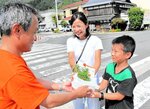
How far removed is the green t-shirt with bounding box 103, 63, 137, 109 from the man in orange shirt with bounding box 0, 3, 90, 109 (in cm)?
90

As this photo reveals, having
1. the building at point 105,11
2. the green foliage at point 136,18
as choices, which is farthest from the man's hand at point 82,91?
the building at point 105,11

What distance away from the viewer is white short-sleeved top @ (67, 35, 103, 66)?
356 cm

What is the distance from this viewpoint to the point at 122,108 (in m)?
2.79

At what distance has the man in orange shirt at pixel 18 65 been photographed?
1739 mm

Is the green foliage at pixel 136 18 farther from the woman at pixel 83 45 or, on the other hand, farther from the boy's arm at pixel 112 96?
the boy's arm at pixel 112 96

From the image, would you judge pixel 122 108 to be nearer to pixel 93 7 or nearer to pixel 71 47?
pixel 71 47

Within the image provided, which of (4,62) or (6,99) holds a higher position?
(4,62)

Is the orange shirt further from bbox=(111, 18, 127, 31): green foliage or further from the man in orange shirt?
bbox=(111, 18, 127, 31): green foliage

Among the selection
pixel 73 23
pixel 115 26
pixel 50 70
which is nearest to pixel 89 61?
pixel 73 23

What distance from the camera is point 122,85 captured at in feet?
8.90

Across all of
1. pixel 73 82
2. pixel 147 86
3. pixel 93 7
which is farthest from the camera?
pixel 93 7

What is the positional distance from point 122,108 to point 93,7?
2119 inches

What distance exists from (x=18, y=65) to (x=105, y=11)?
170 feet

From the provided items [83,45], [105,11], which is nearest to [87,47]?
[83,45]
